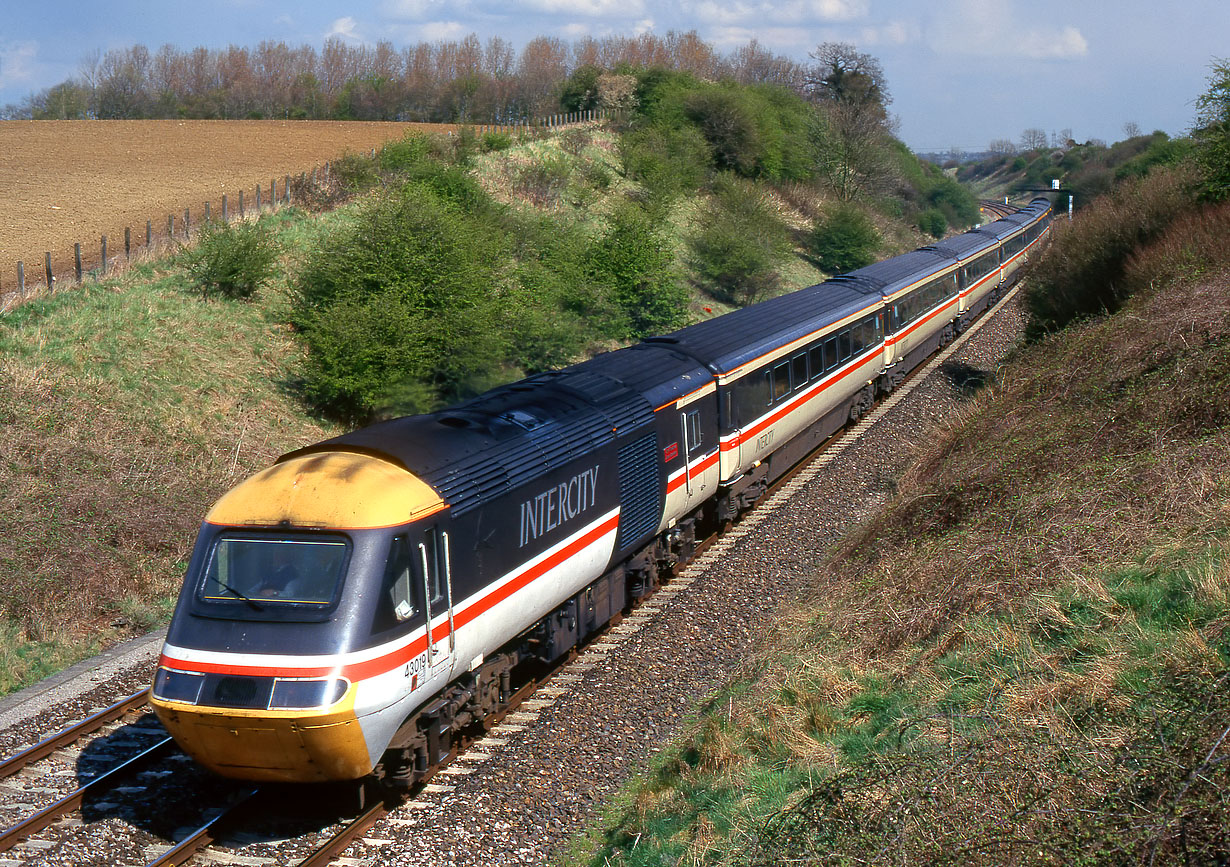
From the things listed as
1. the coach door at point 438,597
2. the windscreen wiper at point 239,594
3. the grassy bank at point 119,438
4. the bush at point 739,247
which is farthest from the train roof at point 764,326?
the bush at point 739,247

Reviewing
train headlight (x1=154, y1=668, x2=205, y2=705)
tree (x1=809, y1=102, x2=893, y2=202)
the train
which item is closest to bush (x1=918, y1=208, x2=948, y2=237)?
tree (x1=809, y1=102, x2=893, y2=202)

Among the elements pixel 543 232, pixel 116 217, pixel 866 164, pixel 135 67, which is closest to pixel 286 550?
pixel 543 232

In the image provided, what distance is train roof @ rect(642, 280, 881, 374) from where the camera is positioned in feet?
50.2

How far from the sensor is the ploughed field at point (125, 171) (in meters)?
29.2

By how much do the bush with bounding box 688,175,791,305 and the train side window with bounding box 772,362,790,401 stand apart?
2241cm

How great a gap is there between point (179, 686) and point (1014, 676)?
607cm

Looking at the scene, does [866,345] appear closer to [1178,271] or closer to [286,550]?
[1178,271]

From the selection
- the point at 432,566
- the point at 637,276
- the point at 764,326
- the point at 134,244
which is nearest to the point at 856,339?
the point at 764,326

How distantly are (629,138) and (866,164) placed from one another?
18139 millimetres

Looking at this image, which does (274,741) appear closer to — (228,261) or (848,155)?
(228,261)

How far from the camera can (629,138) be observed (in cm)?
5147

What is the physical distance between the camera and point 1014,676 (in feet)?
24.8

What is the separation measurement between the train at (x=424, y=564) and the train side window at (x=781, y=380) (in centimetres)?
229

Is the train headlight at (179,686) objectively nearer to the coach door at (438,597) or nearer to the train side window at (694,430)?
the coach door at (438,597)
